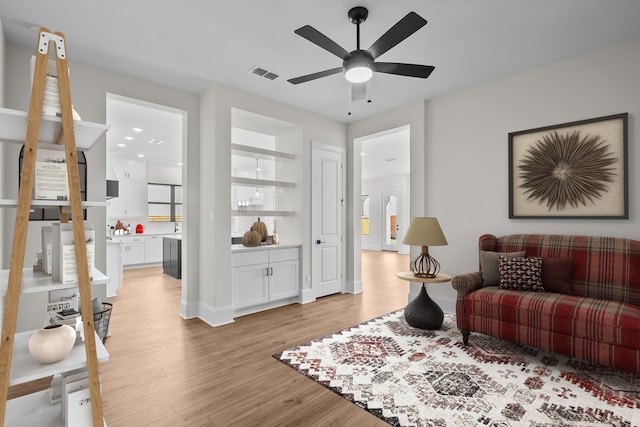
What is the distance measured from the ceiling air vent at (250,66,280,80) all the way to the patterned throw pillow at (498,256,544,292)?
3.07 meters

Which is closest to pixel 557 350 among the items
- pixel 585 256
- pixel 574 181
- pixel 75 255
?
pixel 585 256

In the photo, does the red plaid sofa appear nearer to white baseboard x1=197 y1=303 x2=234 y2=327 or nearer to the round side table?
the round side table

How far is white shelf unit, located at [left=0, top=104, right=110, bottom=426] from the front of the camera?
4.30ft

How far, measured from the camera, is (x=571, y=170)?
316 centimetres

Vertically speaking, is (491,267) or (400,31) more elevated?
(400,31)

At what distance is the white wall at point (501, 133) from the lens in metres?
2.90

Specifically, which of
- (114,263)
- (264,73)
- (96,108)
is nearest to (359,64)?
(264,73)

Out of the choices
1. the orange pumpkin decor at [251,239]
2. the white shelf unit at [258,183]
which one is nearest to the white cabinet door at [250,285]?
the orange pumpkin decor at [251,239]

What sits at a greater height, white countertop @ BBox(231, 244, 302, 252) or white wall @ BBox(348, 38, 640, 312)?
white wall @ BBox(348, 38, 640, 312)

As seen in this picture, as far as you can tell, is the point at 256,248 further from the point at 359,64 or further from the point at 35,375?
the point at 35,375

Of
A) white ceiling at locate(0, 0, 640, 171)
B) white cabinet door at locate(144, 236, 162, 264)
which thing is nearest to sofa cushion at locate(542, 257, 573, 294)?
white ceiling at locate(0, 0, 640, 171)

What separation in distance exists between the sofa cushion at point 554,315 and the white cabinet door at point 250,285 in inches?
95.0

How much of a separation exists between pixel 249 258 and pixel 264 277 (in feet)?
1.16

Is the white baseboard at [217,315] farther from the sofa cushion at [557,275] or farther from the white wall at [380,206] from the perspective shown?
the white wall at [380,206]
